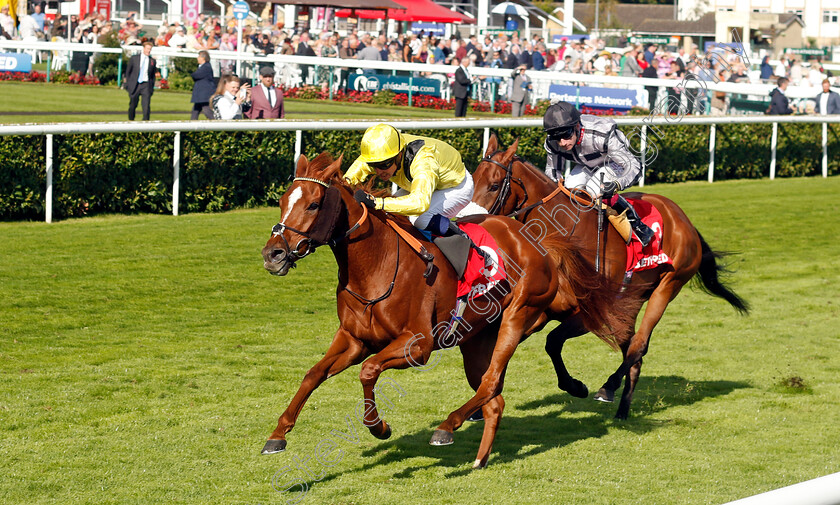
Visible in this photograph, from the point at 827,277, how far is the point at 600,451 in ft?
18.4

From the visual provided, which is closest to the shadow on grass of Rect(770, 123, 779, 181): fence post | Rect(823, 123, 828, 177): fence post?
Rect(770, 123, 779, 181): fence post

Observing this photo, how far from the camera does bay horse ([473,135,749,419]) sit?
17.5 ft

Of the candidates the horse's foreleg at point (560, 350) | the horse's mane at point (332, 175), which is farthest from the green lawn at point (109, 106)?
the horse's mane at point (332, 175)

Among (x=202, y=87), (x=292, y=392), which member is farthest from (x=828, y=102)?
(x=292, y=392)

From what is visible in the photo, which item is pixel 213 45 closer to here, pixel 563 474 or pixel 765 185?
pixel 765 185

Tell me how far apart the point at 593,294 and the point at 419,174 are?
1.27 meters

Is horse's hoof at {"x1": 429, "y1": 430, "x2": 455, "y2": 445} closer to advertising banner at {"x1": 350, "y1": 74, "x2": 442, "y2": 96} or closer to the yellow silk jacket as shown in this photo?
the yellow silk jacket

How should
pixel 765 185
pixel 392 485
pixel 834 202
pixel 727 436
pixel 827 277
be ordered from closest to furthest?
pixel 392 485 < pixel 727 436 < pixel 827 277 < pixel 834 202 < pixel 765 185

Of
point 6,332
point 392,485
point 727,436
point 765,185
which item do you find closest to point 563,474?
point 392,485

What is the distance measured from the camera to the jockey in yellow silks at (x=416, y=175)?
13.8 ft

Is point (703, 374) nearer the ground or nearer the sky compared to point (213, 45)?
nearer the ground

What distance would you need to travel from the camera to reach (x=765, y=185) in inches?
583

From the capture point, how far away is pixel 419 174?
169 inches

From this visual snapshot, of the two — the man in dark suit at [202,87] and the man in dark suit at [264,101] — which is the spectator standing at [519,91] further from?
the man in dark suit at [264,101]
